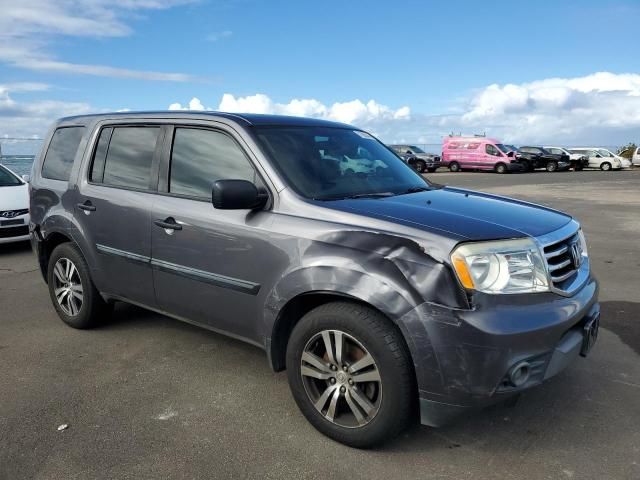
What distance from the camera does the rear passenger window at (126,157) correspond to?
13.3 feet

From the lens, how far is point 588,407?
11.2 ft

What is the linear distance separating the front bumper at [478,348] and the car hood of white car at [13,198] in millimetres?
7499

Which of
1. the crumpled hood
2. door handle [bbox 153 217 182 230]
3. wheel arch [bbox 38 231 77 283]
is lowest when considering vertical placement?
wheel arch [bbox 38 231 77 283]

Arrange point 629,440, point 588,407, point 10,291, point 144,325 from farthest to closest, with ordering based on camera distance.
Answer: point 10,291 < point 144,325 < point 588,407 < point 629,440

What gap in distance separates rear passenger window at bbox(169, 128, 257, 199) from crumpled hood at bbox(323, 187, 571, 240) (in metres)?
0.72

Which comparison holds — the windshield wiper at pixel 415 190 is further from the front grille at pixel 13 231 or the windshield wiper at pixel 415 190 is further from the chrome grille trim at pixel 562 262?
the front grille at pixel 13 231

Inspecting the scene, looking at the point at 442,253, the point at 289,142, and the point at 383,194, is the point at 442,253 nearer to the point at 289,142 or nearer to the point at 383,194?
the point at 383,194

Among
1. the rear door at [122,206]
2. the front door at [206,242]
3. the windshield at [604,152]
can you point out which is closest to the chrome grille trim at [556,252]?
the front door at [206,242]

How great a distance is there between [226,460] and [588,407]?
85.0 inches

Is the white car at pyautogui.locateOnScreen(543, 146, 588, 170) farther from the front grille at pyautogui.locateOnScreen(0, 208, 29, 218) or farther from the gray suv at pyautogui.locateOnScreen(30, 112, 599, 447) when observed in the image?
the gray suv at pyautogui.locateOnScreen(30, 112, 599, 447)

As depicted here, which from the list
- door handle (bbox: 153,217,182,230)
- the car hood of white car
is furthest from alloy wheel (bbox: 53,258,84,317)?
the car hood of white car

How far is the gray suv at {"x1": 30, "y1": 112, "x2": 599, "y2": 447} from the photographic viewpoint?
2.65 metres

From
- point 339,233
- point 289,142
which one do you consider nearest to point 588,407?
point 339,233

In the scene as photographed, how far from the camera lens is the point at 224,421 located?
329cm
